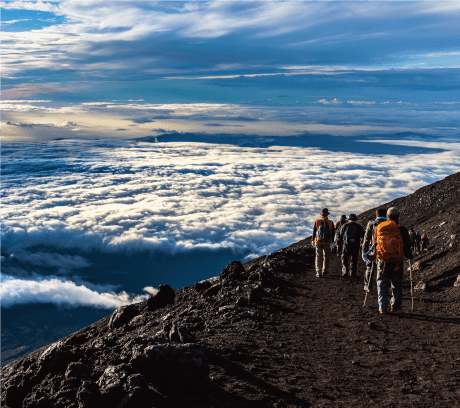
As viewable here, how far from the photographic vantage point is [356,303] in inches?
364

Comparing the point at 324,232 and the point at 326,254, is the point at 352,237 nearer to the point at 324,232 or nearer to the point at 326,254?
the point at 324,232

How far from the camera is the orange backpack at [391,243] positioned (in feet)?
24.9

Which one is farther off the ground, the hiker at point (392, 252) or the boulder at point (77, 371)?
the hiker at point (392, 252)

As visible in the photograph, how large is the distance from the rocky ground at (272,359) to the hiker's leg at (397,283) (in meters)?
0.30

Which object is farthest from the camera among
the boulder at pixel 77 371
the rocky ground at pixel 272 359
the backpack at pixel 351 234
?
the backpack at pixel 351 234

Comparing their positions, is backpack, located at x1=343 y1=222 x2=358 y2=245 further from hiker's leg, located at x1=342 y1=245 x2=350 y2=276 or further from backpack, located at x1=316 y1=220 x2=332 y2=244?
backpack, located at x1=316 y1=220 x2=332 y2=244

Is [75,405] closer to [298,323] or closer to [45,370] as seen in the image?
[45,370]

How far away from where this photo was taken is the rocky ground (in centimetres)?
442

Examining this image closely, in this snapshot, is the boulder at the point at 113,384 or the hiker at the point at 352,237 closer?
the boulder at the point at 113,384

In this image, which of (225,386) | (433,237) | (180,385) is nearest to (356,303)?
(225,386)

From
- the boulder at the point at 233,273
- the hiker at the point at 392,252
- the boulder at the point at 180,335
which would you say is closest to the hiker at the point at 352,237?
the boulder at the point at 233,273

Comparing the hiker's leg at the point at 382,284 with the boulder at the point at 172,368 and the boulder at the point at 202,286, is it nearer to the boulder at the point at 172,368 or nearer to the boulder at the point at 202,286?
the boulder at the point at 172,368

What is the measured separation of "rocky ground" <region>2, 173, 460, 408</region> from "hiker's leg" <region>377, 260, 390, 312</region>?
26 centimetres

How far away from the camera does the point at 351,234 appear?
11.9 m
